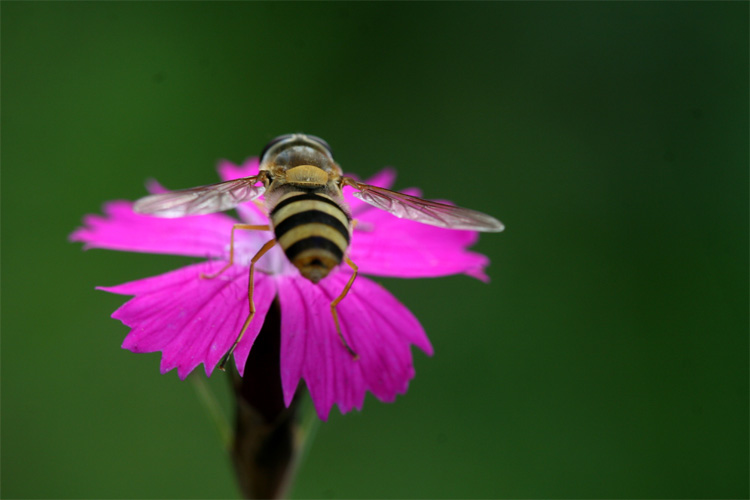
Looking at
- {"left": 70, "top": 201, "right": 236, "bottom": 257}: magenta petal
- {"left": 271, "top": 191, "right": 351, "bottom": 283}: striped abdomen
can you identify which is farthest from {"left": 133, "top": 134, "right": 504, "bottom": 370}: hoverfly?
{"left": 70, "top": 201, "right": 236, "bottom": 257}: magenta petal

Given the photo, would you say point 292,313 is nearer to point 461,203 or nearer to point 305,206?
point 305,206

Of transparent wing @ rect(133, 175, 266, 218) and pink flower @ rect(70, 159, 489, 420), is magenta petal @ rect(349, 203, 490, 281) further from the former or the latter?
transparent wing @ rect(133, 175, 266, 218)

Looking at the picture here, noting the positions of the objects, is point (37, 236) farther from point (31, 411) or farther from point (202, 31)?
point (202, 31)

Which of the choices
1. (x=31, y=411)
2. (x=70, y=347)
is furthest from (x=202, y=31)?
(x=31, y=411)

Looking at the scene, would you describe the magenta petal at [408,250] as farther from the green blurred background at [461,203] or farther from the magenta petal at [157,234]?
the green blurred background at [461,203]

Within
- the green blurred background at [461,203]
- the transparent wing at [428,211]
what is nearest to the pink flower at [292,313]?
the transparent wing at [428,211]

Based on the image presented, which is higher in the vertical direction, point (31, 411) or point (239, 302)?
point (239, 302)

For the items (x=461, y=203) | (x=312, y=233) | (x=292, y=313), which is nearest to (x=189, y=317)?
(x=292, y=313)
